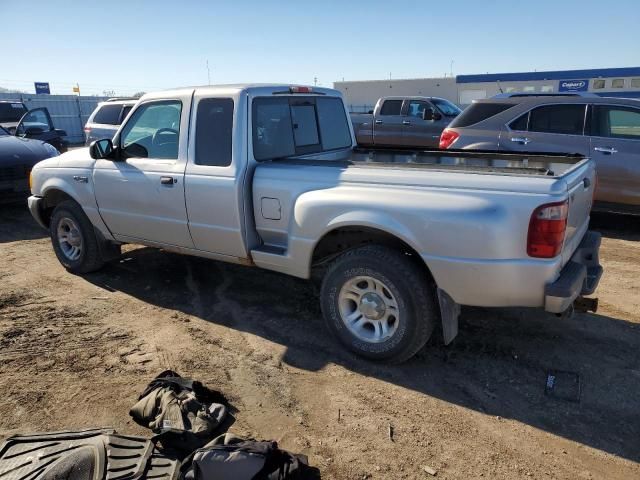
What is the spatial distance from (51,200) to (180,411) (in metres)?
3.85

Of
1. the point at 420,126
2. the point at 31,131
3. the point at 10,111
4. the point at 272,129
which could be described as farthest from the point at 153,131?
the point at 10,111

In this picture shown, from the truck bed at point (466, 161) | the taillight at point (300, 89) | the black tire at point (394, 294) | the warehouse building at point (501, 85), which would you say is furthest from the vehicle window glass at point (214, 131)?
the warehouse building at point (501, 85)

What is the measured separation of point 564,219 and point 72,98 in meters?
26.3

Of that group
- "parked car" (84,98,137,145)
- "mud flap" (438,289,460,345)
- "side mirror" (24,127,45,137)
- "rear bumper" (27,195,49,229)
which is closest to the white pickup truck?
"mud flap" (438,289,460,345)

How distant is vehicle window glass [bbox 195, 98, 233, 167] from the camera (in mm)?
4230

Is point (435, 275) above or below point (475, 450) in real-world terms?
above

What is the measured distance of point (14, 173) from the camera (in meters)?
8.46

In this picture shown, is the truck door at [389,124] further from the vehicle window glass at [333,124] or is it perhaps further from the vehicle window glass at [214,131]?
the vehicle window glass at [214,131]

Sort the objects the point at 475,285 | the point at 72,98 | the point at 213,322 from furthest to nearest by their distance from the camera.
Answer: the point at 72,98, the point at 213,322, the point at 475,285

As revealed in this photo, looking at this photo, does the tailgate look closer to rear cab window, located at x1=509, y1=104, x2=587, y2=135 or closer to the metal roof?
rear cab window, located at x1=509, y1=104, x2=587, y2=135

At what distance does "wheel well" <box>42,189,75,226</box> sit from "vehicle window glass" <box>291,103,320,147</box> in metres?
2.65

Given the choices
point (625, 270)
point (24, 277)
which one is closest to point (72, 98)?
point (24, 277)

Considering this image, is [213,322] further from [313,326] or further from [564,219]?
[564,219]

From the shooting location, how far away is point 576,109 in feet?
23.7
